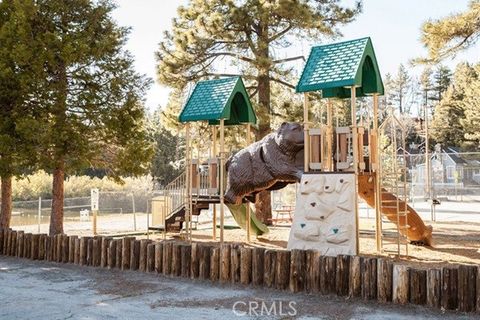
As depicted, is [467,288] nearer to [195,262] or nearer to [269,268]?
[269,268]

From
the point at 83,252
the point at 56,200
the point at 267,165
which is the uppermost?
the point at 267,165

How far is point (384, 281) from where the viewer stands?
7109 mm

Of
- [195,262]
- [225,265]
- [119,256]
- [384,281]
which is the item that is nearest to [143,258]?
[119,256]

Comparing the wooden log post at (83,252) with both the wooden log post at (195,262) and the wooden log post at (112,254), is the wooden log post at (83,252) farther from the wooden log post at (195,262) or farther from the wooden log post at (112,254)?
the wooden log post at (195,262)

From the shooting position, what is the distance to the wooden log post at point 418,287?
682 cm

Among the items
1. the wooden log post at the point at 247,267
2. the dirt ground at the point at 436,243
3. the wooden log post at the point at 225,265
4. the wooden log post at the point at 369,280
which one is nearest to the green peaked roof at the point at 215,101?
the dirt ground at the point at 436,243

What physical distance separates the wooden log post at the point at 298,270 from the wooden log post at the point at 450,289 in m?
2.06

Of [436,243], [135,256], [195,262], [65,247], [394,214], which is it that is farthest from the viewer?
[436,243]

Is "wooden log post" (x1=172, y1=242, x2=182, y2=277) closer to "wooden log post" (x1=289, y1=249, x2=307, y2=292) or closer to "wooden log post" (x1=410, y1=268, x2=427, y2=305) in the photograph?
"wooden log post" (x1=289, y1=249, x2=307, y2=292)

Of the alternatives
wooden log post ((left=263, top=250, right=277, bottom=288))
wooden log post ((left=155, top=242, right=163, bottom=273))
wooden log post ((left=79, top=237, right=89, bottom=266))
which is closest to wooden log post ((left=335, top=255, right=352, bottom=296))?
wooden log post ((left=263, top=250, right=277, bottom=288))

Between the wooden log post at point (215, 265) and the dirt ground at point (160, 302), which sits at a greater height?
the wooden log post at point (215, 265)

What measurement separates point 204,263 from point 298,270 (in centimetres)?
188

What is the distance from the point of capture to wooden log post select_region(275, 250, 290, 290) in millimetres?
7996

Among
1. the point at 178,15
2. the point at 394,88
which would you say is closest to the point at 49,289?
the point at 178,15
